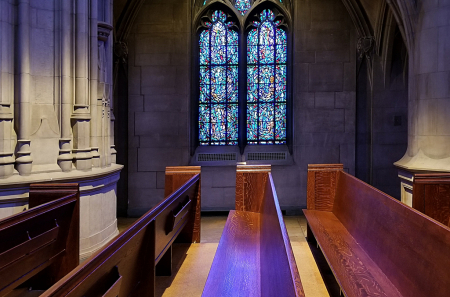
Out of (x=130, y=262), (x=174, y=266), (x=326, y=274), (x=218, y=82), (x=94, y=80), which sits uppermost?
(x=218, y=82)

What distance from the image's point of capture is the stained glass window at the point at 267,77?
25.2ft

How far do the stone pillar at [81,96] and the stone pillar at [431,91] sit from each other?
3.86 metres

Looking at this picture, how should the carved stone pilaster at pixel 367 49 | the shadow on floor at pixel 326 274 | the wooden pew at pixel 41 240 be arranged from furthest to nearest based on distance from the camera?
the carved stone pilaster at pixel 367 49 → the shadow on floor at pixel 326 274 → the wooden pew at pixel 41 240

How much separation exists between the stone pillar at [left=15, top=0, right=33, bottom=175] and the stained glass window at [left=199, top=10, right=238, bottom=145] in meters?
3.95

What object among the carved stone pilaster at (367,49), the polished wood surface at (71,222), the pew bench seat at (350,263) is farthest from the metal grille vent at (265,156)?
the polished wood surface at (71,222)

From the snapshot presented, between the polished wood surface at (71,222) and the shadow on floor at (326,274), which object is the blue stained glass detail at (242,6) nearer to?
Result: the shadow on floor at (326,274)

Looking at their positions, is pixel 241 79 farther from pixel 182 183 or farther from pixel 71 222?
pixel 71 222

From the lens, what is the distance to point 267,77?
25.3 ft

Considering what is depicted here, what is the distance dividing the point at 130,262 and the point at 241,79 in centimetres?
603

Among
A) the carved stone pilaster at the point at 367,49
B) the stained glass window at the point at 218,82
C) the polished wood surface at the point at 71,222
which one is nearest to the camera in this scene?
the polished wood surface at the point at 71,222

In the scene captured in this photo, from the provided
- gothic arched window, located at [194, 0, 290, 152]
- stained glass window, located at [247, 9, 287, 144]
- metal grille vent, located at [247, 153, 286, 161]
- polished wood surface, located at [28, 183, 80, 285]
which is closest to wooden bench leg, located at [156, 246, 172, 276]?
polished wood surface, located at [28, 183, 80, 285]

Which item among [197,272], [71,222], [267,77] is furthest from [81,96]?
[267,77]

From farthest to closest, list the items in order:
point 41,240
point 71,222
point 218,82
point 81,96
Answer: point 218,82
point 81,96
point 71,222
point 41,240

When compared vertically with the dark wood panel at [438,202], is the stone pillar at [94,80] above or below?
above
